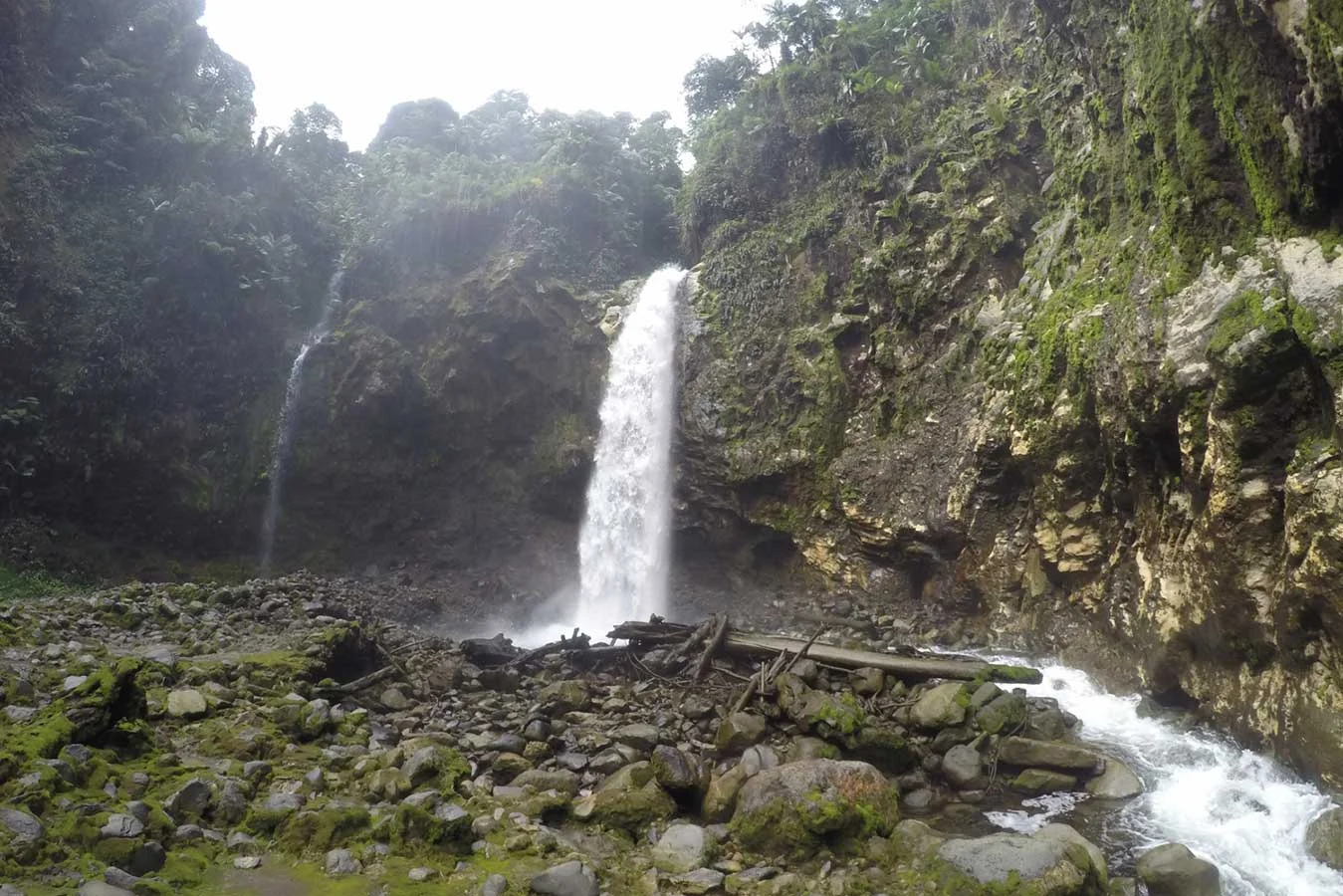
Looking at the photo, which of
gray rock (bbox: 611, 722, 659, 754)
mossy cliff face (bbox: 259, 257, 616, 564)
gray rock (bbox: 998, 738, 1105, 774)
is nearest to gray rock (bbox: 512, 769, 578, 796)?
gray rock (bbox: 611, 722, 659, 754)

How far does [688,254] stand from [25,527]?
1770 centimetres

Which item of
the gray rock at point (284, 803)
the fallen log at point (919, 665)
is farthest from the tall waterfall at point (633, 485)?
the gray rock at point (284, 803)

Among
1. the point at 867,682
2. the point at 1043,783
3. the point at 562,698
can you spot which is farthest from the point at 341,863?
the point at 867,682

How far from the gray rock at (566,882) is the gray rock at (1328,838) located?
16.5 ft

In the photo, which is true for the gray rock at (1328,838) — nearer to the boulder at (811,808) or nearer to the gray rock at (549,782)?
the boulder at (811,808)

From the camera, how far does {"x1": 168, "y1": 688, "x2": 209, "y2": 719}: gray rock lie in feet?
23.6

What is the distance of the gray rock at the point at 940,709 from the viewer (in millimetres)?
7949

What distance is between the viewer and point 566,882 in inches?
186

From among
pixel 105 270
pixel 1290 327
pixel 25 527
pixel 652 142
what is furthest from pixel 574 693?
pixel 652 142

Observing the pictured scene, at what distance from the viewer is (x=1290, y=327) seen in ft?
22.2

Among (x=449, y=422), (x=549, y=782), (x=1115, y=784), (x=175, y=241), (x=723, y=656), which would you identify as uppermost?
(x=175, y=241)

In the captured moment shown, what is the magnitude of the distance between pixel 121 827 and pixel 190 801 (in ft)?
2.38

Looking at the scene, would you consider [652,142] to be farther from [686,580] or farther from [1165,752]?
[1165,752]

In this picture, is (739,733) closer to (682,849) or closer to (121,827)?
(682,849)
